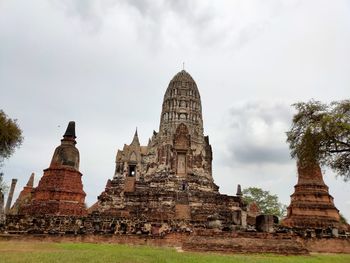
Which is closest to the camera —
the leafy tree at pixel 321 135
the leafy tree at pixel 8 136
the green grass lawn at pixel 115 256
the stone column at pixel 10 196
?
the green grass lawn at pixel 115 256

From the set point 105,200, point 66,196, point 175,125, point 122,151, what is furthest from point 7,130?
point 122,151

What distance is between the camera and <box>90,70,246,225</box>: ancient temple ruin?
26.1 meters

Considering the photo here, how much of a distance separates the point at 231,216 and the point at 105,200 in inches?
417

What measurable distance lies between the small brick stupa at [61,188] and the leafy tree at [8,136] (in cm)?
427

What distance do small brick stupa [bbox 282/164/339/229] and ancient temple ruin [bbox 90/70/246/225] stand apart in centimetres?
426

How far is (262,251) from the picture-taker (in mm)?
16234

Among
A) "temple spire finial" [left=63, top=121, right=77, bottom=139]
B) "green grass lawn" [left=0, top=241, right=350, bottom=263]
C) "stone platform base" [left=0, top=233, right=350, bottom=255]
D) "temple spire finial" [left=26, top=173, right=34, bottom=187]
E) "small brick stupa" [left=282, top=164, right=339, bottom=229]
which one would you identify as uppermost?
"temple spire finial" [left=63, top=121, right=77, bottom=139]

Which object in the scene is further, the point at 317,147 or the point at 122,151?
the point at 122,151

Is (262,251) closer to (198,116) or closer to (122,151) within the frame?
(198,116)

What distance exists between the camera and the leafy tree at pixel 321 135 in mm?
15328

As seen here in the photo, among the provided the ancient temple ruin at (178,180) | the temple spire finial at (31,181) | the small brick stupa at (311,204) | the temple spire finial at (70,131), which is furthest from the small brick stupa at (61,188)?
the small brick stupa at (311,204)

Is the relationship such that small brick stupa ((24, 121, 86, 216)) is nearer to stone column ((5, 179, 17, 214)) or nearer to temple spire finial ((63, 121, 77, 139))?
temple spire finial ((63, 121, 77, 139))

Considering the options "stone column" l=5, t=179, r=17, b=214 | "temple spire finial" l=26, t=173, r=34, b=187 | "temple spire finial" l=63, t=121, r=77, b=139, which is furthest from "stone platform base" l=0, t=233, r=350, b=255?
"temple spire finial" l=26, t=173, r=34, b=187

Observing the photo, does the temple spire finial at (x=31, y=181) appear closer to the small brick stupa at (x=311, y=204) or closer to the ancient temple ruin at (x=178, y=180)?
the ancient temple ruin at (x=178, y=180)
